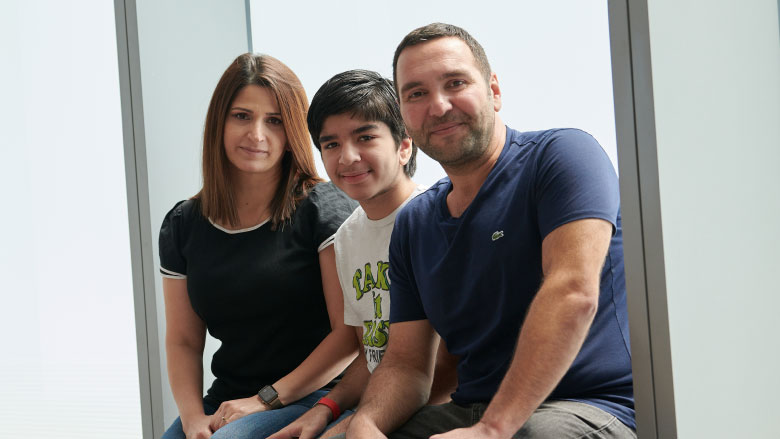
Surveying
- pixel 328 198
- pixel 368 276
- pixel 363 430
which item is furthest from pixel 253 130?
pixel 363 430

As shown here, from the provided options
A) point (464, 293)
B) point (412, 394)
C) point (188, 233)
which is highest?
point (188, 233)

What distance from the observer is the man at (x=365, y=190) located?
1.70 meters

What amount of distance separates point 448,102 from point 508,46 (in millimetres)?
418

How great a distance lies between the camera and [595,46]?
5.47ft

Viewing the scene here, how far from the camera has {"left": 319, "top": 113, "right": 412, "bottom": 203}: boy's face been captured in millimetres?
1699

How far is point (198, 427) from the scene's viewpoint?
1.83 metres

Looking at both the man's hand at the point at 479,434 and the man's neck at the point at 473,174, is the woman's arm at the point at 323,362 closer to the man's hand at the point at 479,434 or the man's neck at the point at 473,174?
the man's neck at the point at 473,174

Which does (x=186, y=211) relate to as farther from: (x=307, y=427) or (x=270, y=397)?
(x=307, y=427)

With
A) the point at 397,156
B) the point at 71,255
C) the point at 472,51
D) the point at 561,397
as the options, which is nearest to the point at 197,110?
the point at 71,255

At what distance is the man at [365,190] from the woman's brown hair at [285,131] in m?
0.14

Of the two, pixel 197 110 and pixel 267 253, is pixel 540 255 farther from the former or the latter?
pixel 197 110

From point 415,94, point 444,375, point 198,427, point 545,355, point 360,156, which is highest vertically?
point 415,94

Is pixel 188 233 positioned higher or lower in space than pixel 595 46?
lower

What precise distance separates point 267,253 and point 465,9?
0.80 meters
